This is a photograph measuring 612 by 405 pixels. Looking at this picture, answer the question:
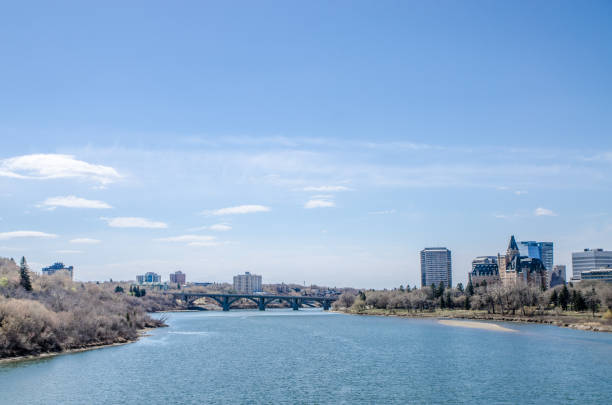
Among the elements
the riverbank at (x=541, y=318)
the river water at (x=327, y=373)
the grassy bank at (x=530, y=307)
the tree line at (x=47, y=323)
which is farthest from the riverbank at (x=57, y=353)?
the grassy bank at (x=530, y=307)

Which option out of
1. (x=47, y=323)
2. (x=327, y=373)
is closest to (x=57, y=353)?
(x=47, y=323)

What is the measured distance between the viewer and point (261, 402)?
42.8 metres

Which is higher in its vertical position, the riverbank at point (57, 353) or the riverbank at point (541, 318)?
the riverbank at point (57, 353)

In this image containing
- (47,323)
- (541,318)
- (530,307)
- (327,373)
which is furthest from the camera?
(530,307)

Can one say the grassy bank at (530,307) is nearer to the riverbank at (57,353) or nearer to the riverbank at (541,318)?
the riverbank at (541,318)

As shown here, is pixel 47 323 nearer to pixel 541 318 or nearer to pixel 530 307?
pixel 541 318

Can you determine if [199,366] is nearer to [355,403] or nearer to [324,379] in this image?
[324,379]

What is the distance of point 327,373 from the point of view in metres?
55.5

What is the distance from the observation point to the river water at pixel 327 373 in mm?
44906

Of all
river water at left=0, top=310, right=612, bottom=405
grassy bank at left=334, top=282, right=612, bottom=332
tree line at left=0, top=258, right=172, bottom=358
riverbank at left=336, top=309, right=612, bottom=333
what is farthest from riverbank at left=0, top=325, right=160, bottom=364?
grassy bank at left=334, top=282, right=612, bottom=332

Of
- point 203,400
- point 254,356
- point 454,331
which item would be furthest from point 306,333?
point 203,400

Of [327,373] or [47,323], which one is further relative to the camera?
[47,323]

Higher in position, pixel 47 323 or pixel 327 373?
pixel 47 323

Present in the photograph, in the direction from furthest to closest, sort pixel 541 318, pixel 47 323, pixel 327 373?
pixel 541 318 < pixel 47 323 < pixel 327 373
